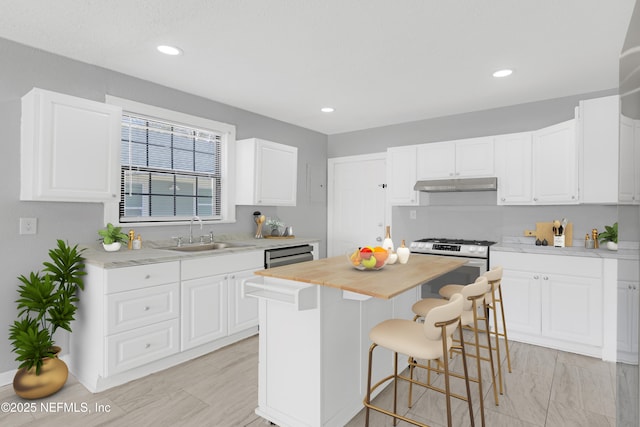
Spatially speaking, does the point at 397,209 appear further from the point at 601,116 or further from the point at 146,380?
the point at 146,380

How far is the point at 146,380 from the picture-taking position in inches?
105

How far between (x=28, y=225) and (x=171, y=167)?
4.44 ft

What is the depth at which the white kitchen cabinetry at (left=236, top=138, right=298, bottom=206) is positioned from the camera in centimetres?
402

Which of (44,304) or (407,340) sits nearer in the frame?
(407,340)

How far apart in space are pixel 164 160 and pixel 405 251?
2.64m

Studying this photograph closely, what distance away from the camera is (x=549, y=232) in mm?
3816

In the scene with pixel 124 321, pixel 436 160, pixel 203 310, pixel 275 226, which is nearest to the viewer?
pixel 124 321

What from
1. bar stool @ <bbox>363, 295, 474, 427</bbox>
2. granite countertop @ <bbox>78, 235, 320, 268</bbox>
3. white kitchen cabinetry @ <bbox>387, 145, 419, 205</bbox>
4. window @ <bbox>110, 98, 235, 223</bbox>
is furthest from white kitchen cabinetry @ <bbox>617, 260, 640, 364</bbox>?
white kitchen cabinetry @ <bbox>387, 145, 419, 205</bbox>

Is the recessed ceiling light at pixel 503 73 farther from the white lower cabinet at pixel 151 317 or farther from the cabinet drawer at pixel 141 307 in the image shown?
the cabinet drawer at pixel 141 307

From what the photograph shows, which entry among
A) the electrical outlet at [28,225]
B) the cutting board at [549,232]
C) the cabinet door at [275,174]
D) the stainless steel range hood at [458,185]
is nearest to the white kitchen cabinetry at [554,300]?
the cutting board at [549,232]

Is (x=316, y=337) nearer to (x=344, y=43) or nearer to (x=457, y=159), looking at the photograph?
(x=344, y=43)

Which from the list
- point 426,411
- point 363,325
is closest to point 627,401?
point 363,325

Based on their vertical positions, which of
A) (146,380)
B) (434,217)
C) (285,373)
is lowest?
(146,380)

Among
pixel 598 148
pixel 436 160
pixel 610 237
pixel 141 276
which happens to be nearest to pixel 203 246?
pixel 141 276
